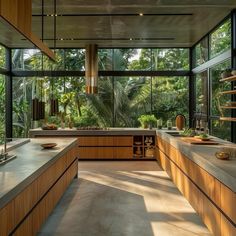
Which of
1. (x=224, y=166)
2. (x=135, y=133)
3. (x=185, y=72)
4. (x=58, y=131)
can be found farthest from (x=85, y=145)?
(x=224, y=166)

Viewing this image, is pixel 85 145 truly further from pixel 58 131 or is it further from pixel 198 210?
pixel 198 210

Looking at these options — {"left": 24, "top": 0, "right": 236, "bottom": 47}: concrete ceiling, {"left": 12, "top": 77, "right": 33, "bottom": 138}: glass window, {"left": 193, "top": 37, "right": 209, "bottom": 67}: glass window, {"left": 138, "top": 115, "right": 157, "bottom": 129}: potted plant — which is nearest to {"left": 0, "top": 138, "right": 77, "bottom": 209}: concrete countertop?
{"left": 24, "top": 0, "right": 236, "bottom": 47}: concrete ceiling

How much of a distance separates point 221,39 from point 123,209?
445cm

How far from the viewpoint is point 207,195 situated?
3.51 metres

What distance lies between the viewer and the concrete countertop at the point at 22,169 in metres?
Answer: 2.34

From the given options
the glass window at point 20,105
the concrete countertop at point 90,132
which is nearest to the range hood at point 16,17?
the concrete countertop at point 90,132

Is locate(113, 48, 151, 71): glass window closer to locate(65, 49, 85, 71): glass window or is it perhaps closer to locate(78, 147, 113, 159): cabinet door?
locate(65, 49, 85, 71): glass window

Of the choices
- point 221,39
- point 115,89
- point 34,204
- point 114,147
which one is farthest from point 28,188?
point 115,89

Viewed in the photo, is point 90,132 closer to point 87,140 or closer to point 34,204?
point 87,140

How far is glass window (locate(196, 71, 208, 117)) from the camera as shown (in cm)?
843

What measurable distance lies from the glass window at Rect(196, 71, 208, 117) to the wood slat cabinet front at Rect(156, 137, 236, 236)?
324 cm

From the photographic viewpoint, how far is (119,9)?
6121 mm

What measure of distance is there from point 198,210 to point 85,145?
504cm

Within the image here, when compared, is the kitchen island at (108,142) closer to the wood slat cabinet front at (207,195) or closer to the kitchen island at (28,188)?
the wood slat cabinet front at (207,195)
